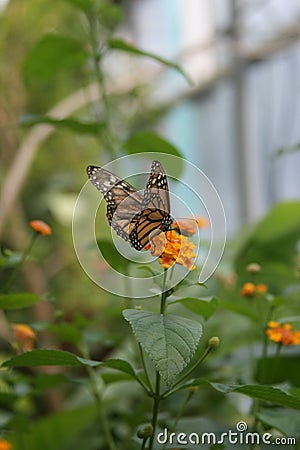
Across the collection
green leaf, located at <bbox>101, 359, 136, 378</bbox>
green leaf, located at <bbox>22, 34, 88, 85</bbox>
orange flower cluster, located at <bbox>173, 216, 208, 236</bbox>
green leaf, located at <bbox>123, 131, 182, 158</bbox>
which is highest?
green leaf, located at <bbox>22, 34, 88, 85</bbox>

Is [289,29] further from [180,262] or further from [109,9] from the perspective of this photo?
[180,262]

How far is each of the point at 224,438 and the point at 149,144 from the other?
28 cm

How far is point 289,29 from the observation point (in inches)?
74.2

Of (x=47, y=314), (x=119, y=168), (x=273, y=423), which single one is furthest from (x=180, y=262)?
(x=47, y=314)

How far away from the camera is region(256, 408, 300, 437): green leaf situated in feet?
1.61

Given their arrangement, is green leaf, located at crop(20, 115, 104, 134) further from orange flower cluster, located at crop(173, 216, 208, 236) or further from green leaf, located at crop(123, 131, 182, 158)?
orange flower cluster, located at crop(173, 216, 208, 236)

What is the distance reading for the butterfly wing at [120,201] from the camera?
15.8 inches

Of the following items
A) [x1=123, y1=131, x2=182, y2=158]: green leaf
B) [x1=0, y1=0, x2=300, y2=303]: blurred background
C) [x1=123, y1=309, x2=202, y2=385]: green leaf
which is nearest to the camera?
[x1=123, y1=309, x2=202, y2=385]: green leaf

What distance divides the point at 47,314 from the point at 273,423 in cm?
116

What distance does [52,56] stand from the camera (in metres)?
0.73

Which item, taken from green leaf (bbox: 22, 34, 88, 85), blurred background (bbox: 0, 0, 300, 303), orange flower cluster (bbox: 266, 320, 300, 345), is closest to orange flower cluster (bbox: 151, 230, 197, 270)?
orange flower cluster (bbox: 266, 320, 300, 345)

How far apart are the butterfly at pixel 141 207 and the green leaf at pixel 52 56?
1.16 feet
